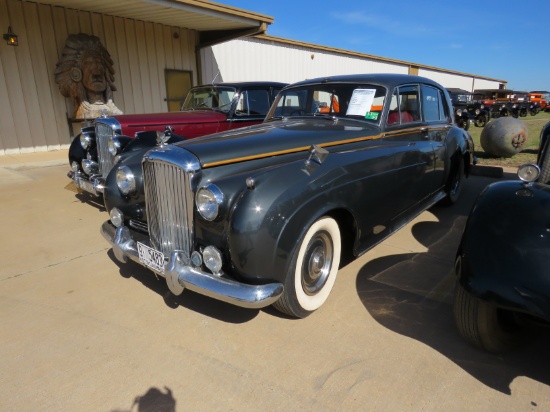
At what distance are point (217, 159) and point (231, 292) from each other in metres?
0.85

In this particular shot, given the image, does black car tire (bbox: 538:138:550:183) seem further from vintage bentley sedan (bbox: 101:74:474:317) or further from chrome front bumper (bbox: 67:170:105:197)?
chrome front bumper (bbox: 67:170:105:197)

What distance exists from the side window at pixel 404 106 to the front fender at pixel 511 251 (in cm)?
154

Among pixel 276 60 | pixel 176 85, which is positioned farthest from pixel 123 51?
pixel 276 60

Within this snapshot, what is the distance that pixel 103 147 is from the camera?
15.7 feet

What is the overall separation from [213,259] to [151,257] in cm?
56

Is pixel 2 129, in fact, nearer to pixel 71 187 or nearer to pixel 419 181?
pixel 71 187

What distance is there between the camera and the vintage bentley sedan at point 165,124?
14.6 feet

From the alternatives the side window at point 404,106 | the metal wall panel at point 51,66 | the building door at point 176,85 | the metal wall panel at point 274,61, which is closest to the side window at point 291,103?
the side window at point 404,106

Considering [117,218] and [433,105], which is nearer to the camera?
[117,218]

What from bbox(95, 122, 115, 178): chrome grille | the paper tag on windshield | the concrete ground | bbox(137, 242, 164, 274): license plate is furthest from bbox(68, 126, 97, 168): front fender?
the paper tag on windshield

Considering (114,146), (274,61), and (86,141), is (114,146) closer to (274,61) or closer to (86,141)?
(86,141)

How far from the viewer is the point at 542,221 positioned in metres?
1.76

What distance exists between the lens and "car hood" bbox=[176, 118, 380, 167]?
2385 millimetres

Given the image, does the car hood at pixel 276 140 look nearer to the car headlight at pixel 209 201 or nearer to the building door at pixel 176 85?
the car headlight at pixel 209 201
